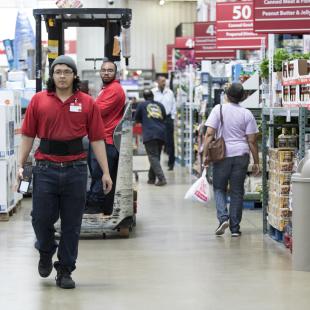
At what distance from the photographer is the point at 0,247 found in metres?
10.4

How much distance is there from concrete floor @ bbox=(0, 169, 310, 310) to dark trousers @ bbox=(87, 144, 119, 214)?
0.42 metres

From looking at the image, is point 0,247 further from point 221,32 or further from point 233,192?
point 221,32

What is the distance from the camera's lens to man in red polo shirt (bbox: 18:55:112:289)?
25.0 feet

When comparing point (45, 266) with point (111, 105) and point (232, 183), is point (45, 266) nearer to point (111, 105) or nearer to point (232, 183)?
point (111, 105)

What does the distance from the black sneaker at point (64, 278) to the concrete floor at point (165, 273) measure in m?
0.07

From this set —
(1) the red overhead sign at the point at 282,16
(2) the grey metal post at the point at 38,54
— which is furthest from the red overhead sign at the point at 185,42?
(2) the grey metal post at the point at 38,54

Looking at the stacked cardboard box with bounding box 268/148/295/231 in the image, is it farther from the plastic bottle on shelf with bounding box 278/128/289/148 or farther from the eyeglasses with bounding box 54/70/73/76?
the eyeglasses with bounding box 54/70/73/76

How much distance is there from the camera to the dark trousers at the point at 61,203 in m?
7.65

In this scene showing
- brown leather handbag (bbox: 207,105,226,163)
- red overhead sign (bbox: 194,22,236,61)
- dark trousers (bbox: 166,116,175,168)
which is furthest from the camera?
dark trousers (bbox: 166,116,175,168)

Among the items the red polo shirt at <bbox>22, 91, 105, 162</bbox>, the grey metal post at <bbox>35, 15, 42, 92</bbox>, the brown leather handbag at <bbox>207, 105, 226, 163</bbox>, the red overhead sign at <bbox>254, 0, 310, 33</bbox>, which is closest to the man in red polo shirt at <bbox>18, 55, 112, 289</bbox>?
the red polo shirt at <bbox>22, 91, 105, 162</bbox>

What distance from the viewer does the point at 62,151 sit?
7629 millimetres

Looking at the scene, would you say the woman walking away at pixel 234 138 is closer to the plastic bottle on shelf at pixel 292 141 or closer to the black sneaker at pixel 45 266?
the plastic bottle on shelf at pixel 292 141

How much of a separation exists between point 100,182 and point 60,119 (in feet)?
10.2

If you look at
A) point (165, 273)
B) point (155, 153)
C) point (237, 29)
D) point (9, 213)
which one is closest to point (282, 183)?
point (165, 273)
